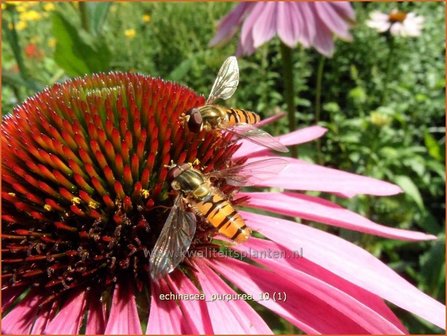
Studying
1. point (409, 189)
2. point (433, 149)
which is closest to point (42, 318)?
point (409, 189)

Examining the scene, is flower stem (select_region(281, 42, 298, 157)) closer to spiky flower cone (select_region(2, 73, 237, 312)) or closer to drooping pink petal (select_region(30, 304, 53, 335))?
spiky flower cone (select_region(2, 73, 237, 312))

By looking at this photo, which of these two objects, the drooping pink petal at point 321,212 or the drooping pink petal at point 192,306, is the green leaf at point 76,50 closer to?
the drooping pink petal at point 321,212

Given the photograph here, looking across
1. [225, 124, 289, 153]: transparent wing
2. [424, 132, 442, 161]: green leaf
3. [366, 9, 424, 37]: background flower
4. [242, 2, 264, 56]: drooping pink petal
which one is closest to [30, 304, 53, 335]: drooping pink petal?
[225, 124, 289, 153]: transparent wing

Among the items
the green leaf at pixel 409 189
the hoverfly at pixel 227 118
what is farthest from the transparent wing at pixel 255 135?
the green leaf at pixel 409 189

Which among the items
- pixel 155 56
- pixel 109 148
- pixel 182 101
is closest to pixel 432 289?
pixel 182 101

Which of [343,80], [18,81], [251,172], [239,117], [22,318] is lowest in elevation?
[22,318]

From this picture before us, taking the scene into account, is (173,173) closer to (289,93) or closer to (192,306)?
(192,306)
